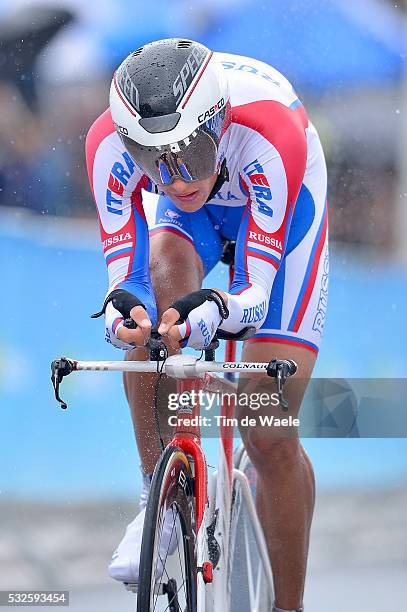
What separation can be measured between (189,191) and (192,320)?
1.36 ft

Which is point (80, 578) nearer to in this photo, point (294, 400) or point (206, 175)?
point (294, 400)

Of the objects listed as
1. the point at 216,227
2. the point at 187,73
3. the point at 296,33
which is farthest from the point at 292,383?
the point at 296,33

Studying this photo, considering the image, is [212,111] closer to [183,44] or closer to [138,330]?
[183,44]

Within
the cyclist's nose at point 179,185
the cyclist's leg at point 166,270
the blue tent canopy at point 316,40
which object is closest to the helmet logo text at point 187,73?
the cyclist's nose at point 179,185

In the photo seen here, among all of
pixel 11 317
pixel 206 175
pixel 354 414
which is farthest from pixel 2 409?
pixel 206 175

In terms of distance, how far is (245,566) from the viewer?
13.3 feet

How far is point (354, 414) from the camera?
15.0 feet

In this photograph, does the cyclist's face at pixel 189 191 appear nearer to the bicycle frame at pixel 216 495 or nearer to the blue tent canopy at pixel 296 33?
the bicycle frame at pixel 216 495

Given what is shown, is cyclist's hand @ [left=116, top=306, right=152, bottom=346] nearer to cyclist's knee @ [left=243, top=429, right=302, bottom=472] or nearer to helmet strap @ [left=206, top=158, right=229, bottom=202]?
helmet strap @ [left=206, top=158, right=229, bottom=202]

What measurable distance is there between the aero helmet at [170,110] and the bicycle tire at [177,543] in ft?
2.46

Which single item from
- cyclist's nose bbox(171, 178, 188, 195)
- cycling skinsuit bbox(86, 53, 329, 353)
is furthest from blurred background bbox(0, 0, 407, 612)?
cyclist's nose bbox(171, 178, 188, 195)

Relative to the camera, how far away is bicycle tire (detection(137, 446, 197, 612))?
2.71 m

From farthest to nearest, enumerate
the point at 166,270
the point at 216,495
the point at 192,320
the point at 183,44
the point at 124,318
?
the point at 166,270
the point at 216,495
the point at 183,44
the point at 124,318
the point at 192,320

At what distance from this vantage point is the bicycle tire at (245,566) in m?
3.92
